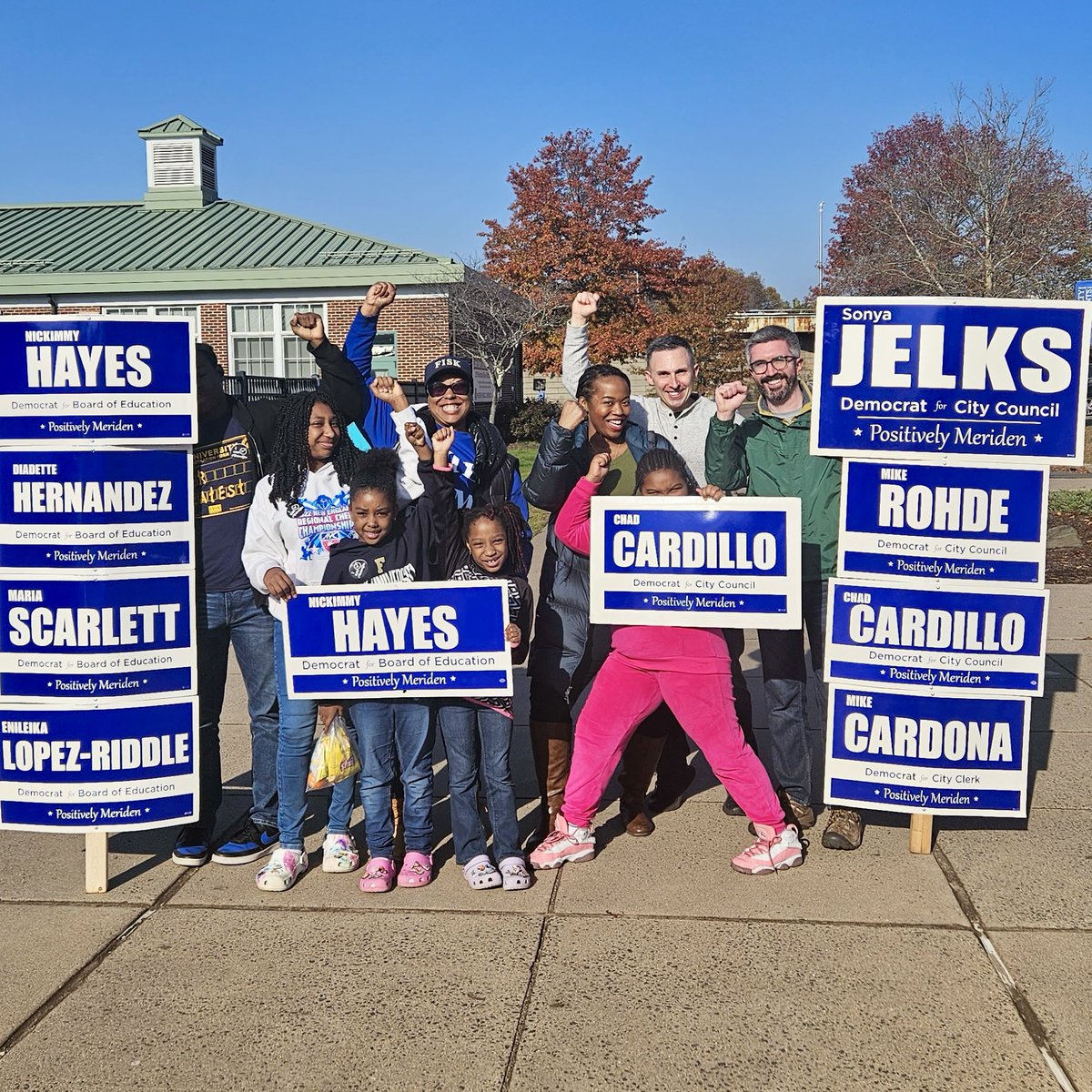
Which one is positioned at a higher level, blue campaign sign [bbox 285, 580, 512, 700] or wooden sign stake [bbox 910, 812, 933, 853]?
blue campaign sign [bbox 285, 580, 512, 700]

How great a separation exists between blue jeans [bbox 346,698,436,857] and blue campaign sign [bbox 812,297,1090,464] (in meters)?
1.85

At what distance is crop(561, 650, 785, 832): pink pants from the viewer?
422cm

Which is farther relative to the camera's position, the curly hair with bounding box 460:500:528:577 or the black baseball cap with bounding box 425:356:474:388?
the black baseball cap with bounding box 425:356:474:388

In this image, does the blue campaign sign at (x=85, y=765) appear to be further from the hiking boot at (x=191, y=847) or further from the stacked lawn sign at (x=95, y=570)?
the hiking boot at (x=191, y=847)

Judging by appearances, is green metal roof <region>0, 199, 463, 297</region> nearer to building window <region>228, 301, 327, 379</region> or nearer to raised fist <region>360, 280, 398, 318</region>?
building window <region>228, 301, 327, 379</region>

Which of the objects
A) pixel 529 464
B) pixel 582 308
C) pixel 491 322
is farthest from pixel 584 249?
pixel 582 308

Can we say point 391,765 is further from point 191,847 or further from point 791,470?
point 791,470

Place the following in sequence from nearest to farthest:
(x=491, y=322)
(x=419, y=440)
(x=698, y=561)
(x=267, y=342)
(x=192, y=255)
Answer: (x=419, y=440)
(x=698, y=561)
(x=267, y=342)
(x=192, y=255)
(x=491, y=322)

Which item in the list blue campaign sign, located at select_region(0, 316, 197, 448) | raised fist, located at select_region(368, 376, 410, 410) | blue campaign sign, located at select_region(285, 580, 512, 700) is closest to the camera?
blue campaign sign, located at select_region(0, 316, 197, 448)

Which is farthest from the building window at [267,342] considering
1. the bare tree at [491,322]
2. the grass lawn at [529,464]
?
the grass lawn at [529,464]

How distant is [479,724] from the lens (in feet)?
13.9

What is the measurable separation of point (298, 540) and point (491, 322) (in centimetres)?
2236

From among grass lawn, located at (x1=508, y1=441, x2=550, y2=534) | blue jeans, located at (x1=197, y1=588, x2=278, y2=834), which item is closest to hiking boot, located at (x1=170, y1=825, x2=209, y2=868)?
blue jeans, located at (x1=197, y1=588, x2=278, y2=834)

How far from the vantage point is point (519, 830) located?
15.2 ft
